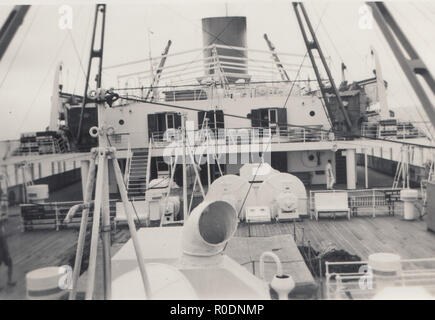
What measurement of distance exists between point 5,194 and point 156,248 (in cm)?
151

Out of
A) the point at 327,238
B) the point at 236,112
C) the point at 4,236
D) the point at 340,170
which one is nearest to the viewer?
the point at 4,236

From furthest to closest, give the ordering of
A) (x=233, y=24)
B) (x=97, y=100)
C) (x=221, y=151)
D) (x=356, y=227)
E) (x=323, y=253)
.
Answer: (x=233, y=24) → (x=221, y=151) → (x=356, y=227) → (x=323, y=253) → (x=97, y=100)

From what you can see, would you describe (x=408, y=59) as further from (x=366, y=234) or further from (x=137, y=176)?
(x=137, y=176)

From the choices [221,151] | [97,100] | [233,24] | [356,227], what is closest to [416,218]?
[356,227]

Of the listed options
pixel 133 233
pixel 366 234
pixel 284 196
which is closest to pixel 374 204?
pixel 366 234

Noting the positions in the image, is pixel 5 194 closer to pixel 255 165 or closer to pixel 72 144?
pixel 255 165

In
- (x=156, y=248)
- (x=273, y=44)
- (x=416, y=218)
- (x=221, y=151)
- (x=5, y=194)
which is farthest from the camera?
(x=273, y=44)

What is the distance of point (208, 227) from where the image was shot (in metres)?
4.21

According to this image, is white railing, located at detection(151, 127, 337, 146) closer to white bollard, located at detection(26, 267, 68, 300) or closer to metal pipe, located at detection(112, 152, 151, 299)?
white bollard, located at detection(26, 267, 68, 300)

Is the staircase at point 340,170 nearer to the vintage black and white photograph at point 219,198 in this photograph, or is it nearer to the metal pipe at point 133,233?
the vintage black and white photograph at point 219,198

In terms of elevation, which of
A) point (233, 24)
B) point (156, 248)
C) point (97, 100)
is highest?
point (233, 24)

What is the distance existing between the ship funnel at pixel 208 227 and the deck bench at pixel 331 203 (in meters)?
4.24

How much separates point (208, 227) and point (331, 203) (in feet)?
14.8

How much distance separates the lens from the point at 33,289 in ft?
10.6
